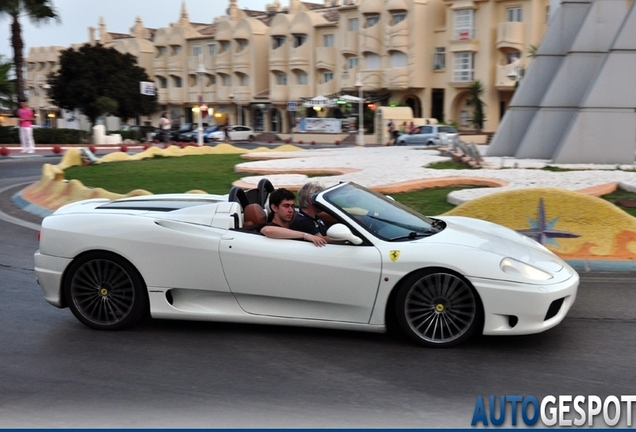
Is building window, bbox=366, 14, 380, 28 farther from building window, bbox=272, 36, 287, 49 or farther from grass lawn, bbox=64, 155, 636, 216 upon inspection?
grass lawn, bbox=64, 155, 636, 216

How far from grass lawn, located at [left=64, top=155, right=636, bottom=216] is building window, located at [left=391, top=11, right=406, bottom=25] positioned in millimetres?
40027

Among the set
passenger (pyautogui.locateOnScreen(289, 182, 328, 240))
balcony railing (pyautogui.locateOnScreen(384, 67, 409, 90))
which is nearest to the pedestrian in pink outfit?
passenger (pyautogui.locateOnScreen(289, 182, 328, 240))

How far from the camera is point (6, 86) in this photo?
44.3 meters

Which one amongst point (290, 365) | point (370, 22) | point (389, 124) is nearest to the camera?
point (290, 365)

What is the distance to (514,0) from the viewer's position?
56.0 metres

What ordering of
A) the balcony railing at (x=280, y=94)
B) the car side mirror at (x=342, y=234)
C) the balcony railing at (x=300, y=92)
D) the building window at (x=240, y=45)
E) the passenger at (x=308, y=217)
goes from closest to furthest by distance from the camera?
the car side mirror at (x=342, y=234)
the passenger at (x=308, y=217)
the balcony railing at (x=300, y=92)
the balcony railing at (x=280, y=94)
the building window at (x=240, y=45)

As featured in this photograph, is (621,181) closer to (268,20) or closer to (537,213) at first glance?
(537,213)

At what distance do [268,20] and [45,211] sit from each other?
7032 centimetres

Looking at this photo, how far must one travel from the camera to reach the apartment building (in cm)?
5712

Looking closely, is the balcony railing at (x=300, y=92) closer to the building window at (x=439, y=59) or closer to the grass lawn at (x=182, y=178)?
the building window at (x=439, y=59)

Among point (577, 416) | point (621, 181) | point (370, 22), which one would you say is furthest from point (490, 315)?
point (370, 22)

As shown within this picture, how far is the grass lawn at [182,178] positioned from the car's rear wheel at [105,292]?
6642 mm

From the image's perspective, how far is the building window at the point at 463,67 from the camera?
5812 centimetres

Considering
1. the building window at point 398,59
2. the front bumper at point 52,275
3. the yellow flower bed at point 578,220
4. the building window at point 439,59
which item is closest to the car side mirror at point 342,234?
the front bumper at point 52,275
